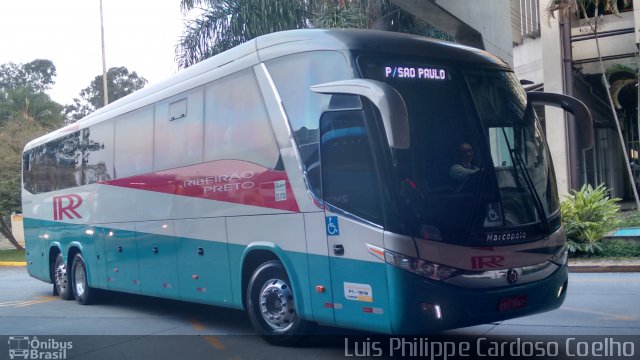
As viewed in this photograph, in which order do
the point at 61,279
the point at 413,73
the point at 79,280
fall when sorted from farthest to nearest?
the point at 61,279
the point at 79,280
the point at 413,73

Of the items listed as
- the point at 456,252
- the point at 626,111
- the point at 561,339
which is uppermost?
the point at 626,111

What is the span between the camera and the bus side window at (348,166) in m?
6.95

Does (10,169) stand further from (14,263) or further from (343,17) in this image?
(343,17)

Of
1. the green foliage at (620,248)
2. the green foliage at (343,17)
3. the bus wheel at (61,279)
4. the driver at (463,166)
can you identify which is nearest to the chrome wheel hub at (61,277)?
the bus wheel at (61,279)

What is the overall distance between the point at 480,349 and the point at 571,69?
1816 centimetres

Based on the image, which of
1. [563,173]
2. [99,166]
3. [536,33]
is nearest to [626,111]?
[536,33]

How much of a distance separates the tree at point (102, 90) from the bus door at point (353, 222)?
44.8 m

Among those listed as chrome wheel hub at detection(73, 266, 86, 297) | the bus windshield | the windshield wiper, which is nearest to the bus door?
the bus windshield

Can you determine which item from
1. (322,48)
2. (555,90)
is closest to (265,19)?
(555,90)

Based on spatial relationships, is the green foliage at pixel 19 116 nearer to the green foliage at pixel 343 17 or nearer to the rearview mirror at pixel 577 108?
the green foliage at pixel 343 17

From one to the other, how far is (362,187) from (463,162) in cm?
105

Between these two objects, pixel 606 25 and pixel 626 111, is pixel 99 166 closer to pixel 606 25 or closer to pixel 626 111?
pixel 606 25

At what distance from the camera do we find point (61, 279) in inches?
576

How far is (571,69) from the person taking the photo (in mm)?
23953
